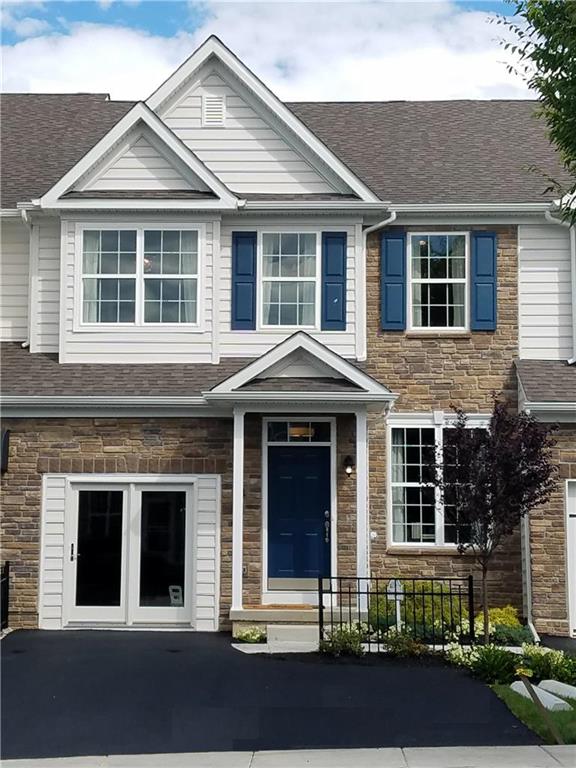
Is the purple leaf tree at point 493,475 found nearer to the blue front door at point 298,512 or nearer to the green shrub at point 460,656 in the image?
the green shrub at point 460,656

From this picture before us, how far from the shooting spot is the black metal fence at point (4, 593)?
515 inches

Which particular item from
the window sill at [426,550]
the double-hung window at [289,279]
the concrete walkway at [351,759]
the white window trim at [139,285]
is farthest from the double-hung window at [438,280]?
the concrete walkway at [351,759]

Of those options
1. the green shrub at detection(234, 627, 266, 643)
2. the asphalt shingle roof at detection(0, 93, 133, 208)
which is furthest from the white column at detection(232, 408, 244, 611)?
the asphalt shingle roof at detection(0, 93, 133, 208)

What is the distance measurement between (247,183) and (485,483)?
6.65 meters

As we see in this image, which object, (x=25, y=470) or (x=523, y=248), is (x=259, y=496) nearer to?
(x=25, y=470)

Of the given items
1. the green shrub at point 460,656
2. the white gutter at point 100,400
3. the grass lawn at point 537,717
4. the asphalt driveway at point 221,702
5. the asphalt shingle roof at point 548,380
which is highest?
the asphalt shingle roof at point 548,380

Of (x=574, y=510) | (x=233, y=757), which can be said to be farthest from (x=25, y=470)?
(x=574, y=510)

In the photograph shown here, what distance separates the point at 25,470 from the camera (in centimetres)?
1354

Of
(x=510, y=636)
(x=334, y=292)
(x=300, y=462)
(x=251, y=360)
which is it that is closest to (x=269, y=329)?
(x=251, y=360)

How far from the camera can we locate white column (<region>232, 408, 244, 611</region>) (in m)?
12.7

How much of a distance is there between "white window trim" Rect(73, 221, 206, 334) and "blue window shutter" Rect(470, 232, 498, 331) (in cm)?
451

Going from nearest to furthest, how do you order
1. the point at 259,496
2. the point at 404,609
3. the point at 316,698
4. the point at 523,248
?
the point at 316,698, the point at 404,609, the point at 259,496, the point at 523,248

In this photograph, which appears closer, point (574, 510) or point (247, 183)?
point (574, 510)

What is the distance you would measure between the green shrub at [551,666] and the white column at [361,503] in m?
2.67
